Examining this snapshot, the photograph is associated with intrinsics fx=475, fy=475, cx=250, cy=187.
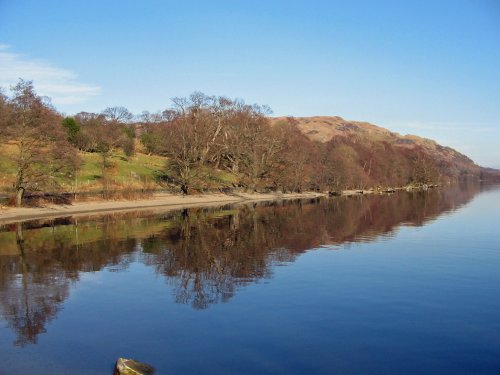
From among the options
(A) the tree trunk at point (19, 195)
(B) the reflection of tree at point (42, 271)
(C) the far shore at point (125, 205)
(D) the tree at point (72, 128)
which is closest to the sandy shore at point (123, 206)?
(C) the far shore at point (125, 205)

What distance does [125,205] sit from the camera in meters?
56.0

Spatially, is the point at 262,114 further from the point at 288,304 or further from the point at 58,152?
the point at 288,304

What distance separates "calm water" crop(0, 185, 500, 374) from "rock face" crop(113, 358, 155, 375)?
1.09 ft

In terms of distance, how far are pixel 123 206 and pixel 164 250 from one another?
1194 inches

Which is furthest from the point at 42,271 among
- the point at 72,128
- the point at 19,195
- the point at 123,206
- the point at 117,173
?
the point at 72,128

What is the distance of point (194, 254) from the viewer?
2520 cm

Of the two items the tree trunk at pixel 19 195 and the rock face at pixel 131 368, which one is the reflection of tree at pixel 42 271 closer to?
the rock face at pixel 131 368

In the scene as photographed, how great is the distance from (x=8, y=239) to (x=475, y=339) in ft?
90.9

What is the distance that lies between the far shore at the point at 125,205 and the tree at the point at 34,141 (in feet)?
8.43

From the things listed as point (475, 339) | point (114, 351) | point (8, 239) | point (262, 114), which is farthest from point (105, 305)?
point (262, 114)

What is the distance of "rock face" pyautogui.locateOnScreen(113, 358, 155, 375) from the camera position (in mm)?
9883

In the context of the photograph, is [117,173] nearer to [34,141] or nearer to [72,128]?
[72,128]

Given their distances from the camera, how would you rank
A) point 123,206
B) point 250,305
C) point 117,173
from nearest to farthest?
point 250,305, point 123,206, point 117,173

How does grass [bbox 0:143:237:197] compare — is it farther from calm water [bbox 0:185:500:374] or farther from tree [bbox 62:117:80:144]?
calm water [bbox 0:185:500:374]
